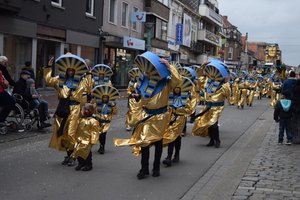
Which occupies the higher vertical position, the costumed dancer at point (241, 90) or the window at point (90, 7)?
the window at point (90, 7)

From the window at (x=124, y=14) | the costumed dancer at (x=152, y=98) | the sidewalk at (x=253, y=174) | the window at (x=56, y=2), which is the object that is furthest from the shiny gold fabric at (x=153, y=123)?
the window at (x=124, y=14)

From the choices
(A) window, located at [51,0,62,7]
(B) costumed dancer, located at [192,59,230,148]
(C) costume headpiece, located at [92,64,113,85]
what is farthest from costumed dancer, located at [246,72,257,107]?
(C) costume headpiece, located at [92,64,113,85]

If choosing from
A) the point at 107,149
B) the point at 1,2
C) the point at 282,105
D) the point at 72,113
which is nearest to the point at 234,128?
the point at 282,105

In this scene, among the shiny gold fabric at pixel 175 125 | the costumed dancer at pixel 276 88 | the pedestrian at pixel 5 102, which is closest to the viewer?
the shiny gold fabric at pixel 175 125

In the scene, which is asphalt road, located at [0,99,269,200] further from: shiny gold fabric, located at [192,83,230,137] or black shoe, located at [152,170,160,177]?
shiny gold fabric, located at [192,83,230,137]

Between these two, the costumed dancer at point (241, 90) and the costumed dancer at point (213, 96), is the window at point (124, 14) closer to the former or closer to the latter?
the costumed dancer at point (241, 90)

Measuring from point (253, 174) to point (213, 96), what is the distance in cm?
293

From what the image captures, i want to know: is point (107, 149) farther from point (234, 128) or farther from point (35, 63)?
point (35, 63)

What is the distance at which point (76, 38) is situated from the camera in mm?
21750

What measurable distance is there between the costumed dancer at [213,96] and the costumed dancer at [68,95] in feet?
10.6

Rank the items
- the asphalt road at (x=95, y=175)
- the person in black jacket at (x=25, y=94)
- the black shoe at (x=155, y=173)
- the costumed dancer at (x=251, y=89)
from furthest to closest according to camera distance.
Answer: the costumed dancer at (x=251, y=89) < the person in black jacket at (x=25, y=94) < the black shoe at (x=155, y=173) < the asphalt road at (x=95, y=175)

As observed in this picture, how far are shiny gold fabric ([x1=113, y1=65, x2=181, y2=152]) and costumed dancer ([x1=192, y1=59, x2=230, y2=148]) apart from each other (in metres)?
3.04

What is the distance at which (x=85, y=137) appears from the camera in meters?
6.32

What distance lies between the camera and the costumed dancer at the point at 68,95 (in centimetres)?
655
